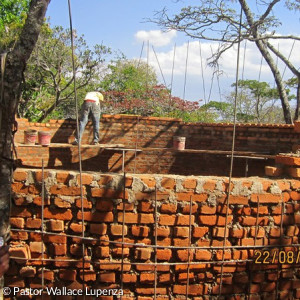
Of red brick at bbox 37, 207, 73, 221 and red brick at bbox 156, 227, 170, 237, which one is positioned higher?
red brick at bbox 37, 207, 73, 221

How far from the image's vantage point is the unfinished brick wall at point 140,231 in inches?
124

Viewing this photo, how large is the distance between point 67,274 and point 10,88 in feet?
5.41

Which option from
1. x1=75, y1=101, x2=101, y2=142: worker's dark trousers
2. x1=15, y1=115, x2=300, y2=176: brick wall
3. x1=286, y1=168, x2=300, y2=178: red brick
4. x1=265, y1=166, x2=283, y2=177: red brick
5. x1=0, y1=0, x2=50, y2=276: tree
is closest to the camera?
x1=0, y1=0, x2=50, y2=276: tree

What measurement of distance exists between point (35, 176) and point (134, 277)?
1.21 metres

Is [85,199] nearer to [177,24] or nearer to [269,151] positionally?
[269,151]

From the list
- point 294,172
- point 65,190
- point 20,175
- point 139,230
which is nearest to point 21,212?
point 20,175

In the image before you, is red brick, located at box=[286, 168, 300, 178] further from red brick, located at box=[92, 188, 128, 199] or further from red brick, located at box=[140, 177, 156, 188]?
red brick, located at box=[92, 188, 128, 199]

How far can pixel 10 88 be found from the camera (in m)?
2.56

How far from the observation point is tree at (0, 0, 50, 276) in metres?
2.55

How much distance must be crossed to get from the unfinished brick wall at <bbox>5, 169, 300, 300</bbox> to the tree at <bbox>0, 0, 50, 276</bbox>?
0.54 meters

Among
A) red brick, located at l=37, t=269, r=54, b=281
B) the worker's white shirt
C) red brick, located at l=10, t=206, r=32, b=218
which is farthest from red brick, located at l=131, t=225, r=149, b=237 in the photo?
the worker's white shirt

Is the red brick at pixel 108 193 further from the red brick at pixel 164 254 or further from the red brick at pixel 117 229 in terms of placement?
the red brick at pixel 164 254

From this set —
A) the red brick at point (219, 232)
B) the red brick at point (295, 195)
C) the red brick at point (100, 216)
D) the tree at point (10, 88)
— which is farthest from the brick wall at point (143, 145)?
the tree at point (10, 88)

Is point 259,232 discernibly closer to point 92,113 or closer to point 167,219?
point 167,219
